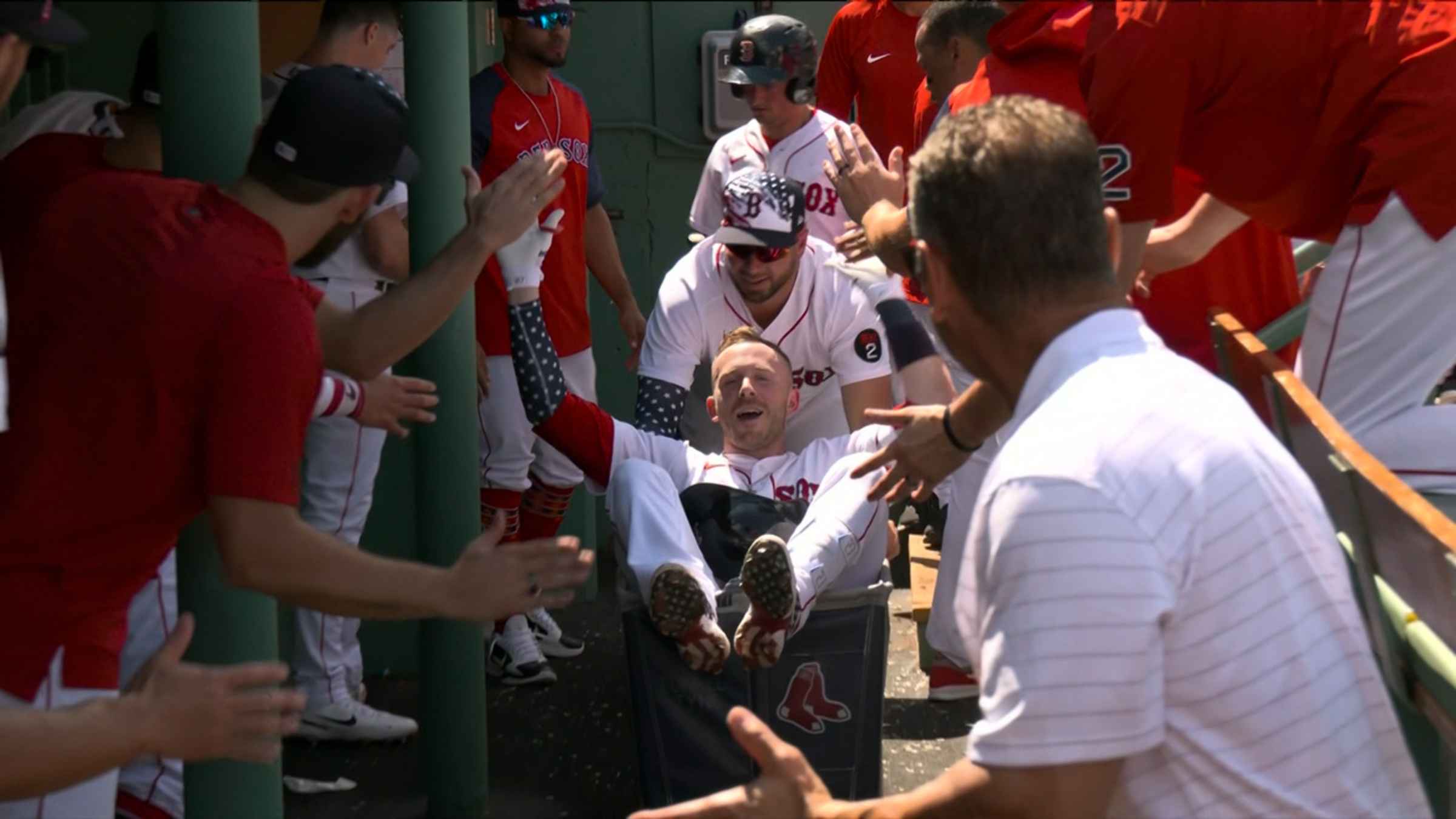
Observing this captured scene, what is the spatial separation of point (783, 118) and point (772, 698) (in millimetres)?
2394

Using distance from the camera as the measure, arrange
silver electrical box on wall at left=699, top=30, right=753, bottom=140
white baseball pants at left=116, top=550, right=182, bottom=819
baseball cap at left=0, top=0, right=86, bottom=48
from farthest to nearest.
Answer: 1. silver electrical box on wall at left=699, top=30, right=753, bottom=140
2. white baseball pants at left=116, top=550, right=182, bottom=819
3. baseball cap at left=0, top=0, right=86, bottom=48

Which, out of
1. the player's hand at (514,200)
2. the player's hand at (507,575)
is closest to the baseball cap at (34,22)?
the player's hand at (514,200)

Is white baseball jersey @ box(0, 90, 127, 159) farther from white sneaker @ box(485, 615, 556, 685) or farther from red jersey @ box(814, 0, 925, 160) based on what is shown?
red jersey @ box(814, 0, 925, 160)

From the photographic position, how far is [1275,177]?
3.06m

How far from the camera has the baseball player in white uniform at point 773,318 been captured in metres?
4.43

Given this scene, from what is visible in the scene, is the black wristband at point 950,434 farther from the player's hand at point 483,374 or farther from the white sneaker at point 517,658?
the white sneaker at point 517,658

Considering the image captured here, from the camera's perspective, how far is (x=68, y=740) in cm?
174

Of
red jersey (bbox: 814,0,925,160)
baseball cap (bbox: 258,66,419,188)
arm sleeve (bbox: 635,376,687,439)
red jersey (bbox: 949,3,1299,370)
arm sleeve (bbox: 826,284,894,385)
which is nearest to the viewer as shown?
baseball cap (bbox: 258,66,419,188)

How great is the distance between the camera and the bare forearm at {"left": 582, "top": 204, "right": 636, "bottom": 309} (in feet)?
17.5

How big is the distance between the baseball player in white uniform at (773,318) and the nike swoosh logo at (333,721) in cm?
105

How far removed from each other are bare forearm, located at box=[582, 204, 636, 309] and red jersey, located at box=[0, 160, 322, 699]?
3.08m

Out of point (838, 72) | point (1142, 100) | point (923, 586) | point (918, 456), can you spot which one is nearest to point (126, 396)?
point (918, 456)

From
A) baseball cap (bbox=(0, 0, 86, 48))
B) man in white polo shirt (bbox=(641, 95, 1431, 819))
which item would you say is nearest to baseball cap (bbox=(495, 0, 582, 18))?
baseball cap (bbox=(0, 0, 86, 48))

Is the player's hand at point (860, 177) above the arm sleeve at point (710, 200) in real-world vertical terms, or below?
below
